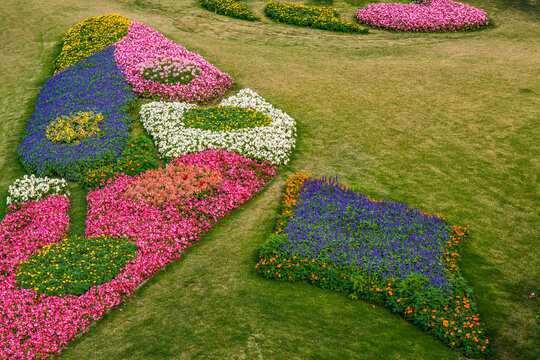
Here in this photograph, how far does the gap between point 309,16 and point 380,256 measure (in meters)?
19.1

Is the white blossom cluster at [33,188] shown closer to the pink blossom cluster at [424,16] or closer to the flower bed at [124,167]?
the flower bed at [124,167]

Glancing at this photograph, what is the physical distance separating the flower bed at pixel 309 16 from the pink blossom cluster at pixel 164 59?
7.61 meters

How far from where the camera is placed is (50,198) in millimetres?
12188

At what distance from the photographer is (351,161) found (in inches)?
532

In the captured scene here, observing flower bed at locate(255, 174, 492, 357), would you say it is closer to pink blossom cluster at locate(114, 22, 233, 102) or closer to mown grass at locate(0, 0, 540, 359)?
mown grass at locate(0, 0, 540, 359)

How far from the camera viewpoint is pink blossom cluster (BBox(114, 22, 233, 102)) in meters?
17.1

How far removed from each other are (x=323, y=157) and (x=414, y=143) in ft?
10.2

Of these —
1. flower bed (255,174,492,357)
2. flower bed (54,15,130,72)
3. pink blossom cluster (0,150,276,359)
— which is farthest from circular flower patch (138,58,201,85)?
flower bed (255,174,492,357)

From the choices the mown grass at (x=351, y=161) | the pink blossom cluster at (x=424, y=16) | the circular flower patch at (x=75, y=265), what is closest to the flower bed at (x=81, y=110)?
the mown grass at (x=351, y=161)

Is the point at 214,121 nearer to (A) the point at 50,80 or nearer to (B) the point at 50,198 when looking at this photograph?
(B) the point at 50,198

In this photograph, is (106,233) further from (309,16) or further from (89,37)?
(309,16)

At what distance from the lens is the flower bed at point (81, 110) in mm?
13336

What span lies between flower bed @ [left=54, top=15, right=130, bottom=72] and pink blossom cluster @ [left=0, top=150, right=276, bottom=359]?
10.8 metres

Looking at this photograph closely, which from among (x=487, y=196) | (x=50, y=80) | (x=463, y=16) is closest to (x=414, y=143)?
(x=487, y=196)
